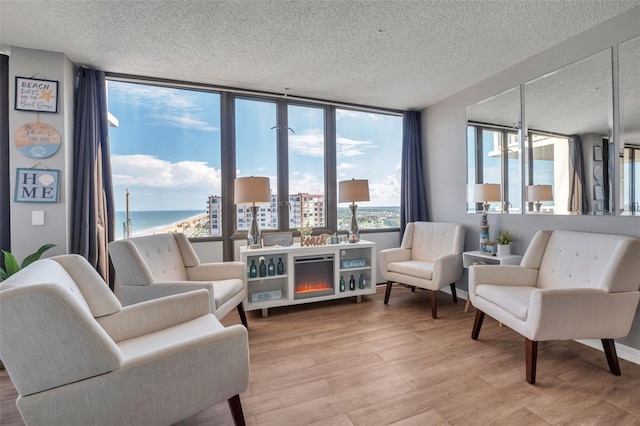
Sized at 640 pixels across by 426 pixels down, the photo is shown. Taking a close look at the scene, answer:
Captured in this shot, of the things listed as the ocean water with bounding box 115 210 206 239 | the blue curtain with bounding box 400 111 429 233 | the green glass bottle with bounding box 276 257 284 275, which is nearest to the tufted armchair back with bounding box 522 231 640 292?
the blue curtain with bounding box 400 111 429 233

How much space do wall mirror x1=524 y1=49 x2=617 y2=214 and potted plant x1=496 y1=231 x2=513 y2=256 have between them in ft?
1.07

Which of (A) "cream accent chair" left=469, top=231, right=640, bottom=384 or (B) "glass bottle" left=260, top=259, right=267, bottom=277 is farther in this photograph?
(B) "glass bottle" left=260, top=259, right=267, bottom=277

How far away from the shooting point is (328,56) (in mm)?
2705

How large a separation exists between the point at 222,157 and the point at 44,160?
1.56 m

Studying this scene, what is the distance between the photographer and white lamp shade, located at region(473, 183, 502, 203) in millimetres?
3137

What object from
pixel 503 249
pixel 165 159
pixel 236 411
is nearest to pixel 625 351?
pixel 503 249

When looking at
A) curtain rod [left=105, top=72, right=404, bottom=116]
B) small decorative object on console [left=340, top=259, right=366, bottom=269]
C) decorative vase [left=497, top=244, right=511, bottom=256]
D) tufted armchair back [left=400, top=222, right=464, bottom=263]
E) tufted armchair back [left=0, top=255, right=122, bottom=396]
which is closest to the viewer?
tufted armchair back [left=0, top=255, right=122, bottom=396]

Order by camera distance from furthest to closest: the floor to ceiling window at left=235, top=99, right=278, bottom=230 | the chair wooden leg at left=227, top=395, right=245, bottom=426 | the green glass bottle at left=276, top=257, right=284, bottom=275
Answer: the floor to ceiling window at left=235, top=99, right=278, bottom=230, the green glass bottle at left=276, top=257, right=284, bottom=275, the chair wooden leg at left=227, top=395, right=245, bottom=426

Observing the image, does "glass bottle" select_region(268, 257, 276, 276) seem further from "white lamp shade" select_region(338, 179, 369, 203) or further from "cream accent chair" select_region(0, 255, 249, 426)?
"cream accent chair" select_region(0, 255, 249, 426)

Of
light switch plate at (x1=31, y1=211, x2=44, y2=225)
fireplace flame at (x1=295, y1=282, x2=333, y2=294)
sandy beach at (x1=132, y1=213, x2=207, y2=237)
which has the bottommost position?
fireplace flame at (x1=295, y1=282, x2=333, y2=294)

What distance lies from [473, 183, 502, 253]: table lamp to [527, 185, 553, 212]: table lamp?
0.31 metres

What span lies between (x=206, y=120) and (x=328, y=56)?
164 cm

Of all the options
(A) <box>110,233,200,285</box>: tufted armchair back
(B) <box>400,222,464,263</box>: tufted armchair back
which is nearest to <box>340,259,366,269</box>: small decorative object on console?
(B) <box>400,222,464,263</box>: tufted armchair back

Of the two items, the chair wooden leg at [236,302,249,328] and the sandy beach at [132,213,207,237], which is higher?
the sandy beach at [132,213,207,237]
